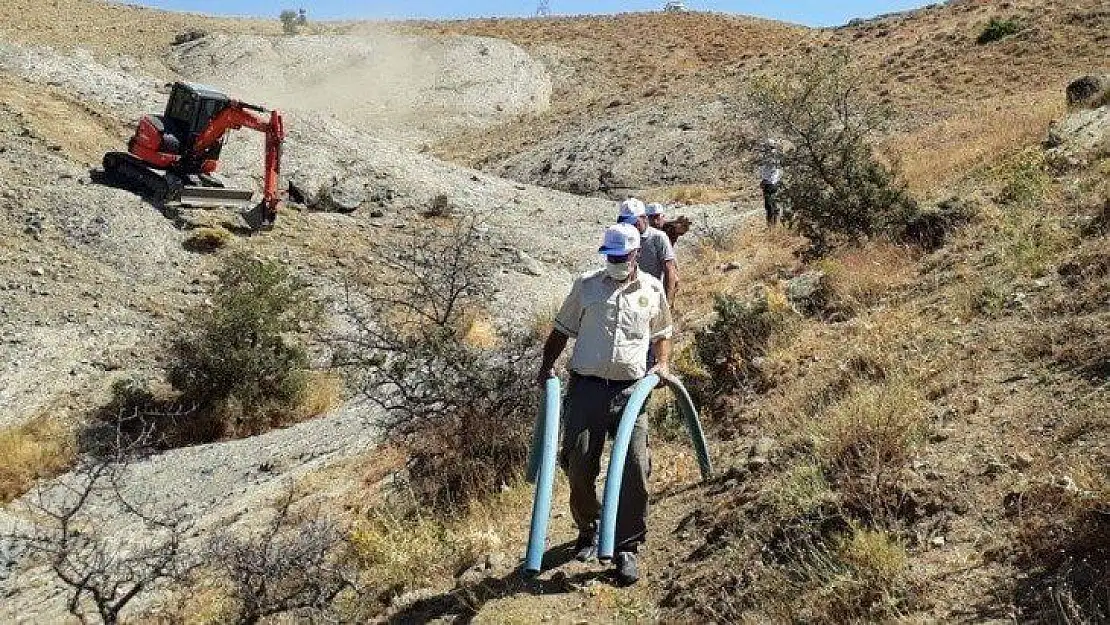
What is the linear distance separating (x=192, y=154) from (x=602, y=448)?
1652cm

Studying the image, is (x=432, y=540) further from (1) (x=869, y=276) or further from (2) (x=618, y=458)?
(1) (x=869, y=276)

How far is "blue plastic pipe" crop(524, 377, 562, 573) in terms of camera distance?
398 cm

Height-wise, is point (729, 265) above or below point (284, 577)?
above

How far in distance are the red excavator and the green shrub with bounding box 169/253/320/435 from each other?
564cm

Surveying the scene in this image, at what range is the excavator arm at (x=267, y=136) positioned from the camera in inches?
708

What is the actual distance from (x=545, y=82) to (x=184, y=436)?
38.8 meters

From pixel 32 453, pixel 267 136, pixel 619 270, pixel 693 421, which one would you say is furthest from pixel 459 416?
pixel 267 136

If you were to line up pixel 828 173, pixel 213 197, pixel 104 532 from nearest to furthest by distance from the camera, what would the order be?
pixel 104 532, pixel 828 173, pixel 213 197

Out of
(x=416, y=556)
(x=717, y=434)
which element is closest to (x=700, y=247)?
(x=717, y=434)

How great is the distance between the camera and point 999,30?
31125 mm

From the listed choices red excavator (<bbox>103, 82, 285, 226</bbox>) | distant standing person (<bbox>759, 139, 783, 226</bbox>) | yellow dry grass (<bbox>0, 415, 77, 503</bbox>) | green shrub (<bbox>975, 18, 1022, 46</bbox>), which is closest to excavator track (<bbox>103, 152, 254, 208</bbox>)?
red excavator (<bbox>103, 82, 285, 226</bbox>)

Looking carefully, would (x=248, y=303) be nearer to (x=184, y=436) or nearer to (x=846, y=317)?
(x=184, y=436)

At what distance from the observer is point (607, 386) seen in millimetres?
4719

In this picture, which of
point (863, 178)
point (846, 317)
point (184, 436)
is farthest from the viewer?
point (184, 436)
